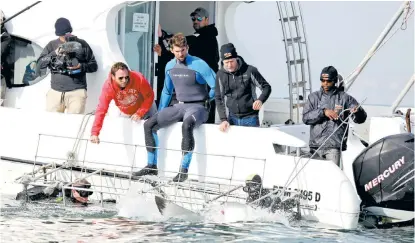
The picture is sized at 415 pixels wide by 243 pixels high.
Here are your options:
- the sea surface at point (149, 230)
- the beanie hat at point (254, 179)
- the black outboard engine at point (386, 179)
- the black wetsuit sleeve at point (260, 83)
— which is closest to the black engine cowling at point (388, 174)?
the black outboard engine at point (386, 179)

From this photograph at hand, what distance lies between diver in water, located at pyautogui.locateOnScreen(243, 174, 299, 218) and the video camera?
2621 millimetres

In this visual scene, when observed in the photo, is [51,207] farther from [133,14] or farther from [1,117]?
[133,14]

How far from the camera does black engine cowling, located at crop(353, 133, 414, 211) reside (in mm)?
7848

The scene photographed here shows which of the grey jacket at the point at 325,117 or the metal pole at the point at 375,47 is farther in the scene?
the metal pole at the point at 375,47

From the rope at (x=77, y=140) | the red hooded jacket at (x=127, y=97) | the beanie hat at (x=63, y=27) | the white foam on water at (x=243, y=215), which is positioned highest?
the beanie hat at (x=63, y=27)

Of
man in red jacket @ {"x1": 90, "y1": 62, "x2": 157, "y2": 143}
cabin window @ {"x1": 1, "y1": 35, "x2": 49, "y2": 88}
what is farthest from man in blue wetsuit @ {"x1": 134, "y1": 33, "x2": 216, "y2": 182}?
cabin window @ {"x1": 1, "y1": 35, "x2": 49, "y2": 88}

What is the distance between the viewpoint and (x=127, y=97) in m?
9.23

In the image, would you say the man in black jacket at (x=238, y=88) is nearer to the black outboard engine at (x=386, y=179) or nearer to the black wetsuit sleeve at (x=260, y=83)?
the black wetsuit sleeve at (x=260, y=83)

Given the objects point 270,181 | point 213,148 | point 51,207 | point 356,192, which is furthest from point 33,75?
point 356,192

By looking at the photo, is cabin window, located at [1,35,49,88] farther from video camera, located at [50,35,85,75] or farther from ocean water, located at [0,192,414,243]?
ocean water, located at [0,192,414,243]

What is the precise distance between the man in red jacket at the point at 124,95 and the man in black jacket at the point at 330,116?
1701mm

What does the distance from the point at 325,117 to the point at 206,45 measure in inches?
116

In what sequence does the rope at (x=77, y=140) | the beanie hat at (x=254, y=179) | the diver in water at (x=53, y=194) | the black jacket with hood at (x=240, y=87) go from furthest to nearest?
the rope at (x=77, y=140), the diver in water at (x=53, y=194), the black jacket with hood at (x=240, y=87), the beanie hat at (x=254, y=179)

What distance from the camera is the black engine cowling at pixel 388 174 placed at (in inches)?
309
